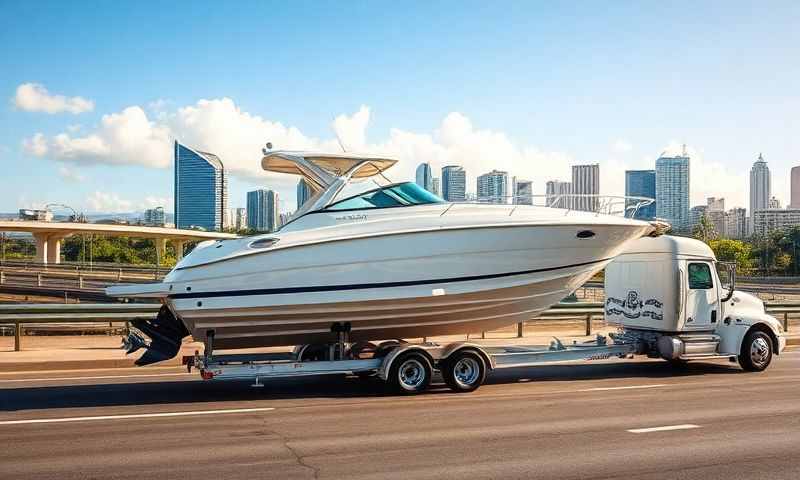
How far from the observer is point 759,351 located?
13828 mm

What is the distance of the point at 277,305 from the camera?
1078 centimetres

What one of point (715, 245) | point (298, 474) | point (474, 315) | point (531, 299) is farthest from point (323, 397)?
point (715, 245)

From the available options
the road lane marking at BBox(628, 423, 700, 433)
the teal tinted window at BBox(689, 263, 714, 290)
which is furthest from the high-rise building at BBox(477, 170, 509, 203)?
the road lane marking at BBox(628, 423, 700, 433)

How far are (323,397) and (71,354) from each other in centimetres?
653

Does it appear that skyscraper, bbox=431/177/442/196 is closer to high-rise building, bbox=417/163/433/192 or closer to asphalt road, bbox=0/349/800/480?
high-rise building, bbox=417/163/433/192

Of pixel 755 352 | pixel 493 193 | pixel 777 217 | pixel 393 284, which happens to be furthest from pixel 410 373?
pixel 777 217

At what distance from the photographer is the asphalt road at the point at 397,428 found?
274 inches

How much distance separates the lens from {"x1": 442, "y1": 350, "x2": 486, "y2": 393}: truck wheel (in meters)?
11.4

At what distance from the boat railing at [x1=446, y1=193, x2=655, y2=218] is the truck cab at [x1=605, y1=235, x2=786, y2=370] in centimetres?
70

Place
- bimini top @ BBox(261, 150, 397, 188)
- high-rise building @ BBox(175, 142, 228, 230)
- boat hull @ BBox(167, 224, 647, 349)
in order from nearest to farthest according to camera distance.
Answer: boat hull @ BBox(167, 224, 647, 349)
bimini top @ BBox(261, 150, 397, 188)
high-rise building @ BBox(175, 142, 228, 230)

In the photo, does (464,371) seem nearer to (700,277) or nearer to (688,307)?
(688,307)

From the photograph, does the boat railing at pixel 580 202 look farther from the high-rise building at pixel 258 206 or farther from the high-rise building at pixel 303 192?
the high-rise building at pixel 258 206

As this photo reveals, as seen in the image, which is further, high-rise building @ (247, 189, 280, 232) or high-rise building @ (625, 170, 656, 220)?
high-rise building @ (625, 170, 656, 220)

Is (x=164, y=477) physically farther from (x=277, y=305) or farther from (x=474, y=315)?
(x=474, y=315)
